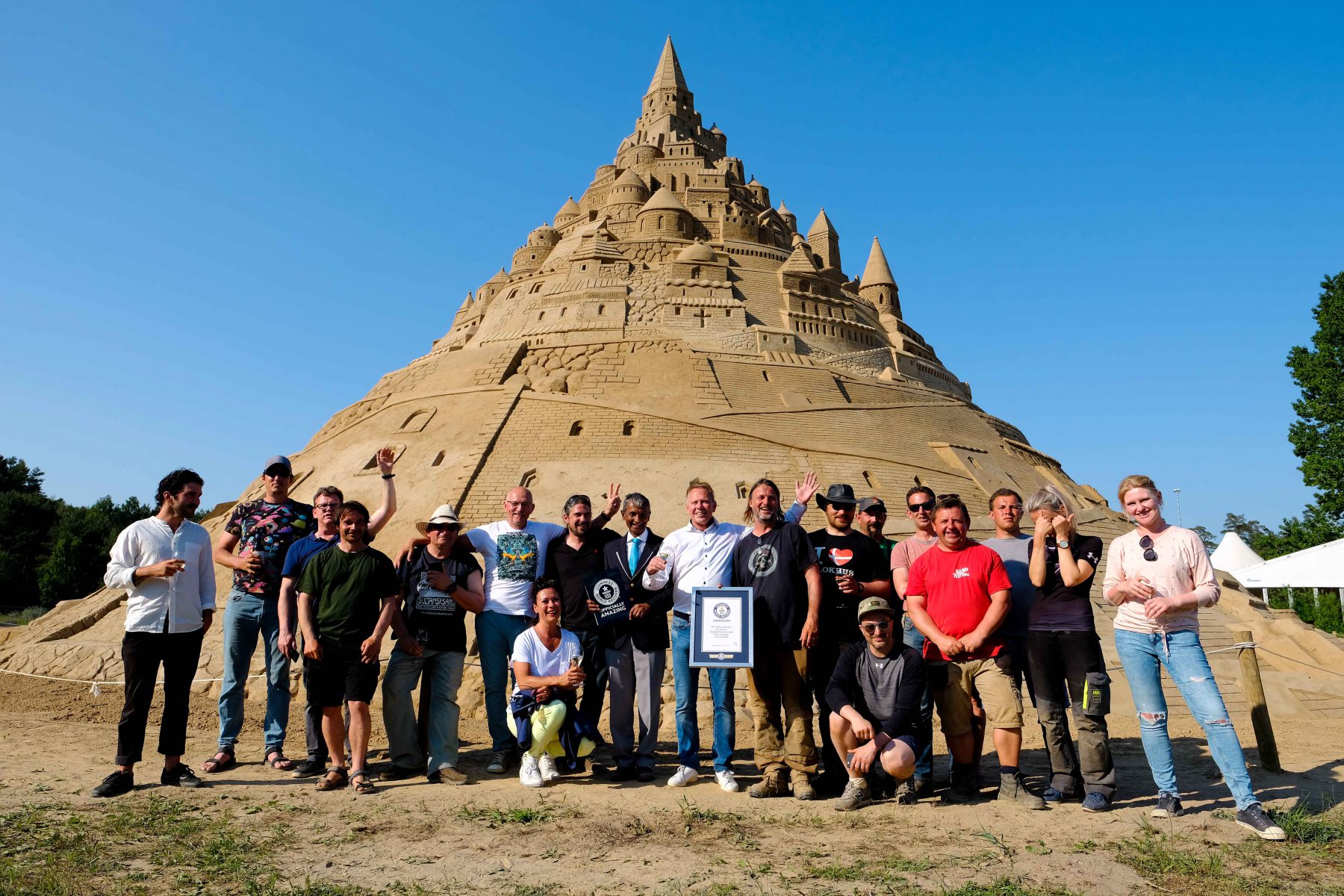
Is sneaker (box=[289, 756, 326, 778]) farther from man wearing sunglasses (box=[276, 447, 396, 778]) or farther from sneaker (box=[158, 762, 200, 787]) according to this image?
sneaker (box=[158, 762, 200, 787])

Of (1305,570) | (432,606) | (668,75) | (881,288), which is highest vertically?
(668,75)

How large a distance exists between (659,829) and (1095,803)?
9.97ft

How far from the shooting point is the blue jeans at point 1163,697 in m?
5.51

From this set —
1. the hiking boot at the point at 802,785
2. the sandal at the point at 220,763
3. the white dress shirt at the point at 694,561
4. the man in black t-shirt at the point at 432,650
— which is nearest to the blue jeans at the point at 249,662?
the sandal at the point at 220,763

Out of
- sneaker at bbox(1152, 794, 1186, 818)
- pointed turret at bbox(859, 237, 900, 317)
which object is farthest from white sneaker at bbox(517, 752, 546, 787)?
pointed turret at bbox(859, 237, 900, 317)

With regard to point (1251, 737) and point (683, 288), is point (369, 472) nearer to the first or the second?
point (683, 288)

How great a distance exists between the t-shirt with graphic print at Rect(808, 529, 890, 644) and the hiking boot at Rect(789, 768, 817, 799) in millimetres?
1034

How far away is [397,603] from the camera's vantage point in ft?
22.8

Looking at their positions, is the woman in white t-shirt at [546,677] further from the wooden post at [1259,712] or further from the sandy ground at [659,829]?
the wooden post at [1259,712]

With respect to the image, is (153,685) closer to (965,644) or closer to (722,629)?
(722,629)

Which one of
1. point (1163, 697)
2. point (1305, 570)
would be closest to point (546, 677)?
point (1163, 697)

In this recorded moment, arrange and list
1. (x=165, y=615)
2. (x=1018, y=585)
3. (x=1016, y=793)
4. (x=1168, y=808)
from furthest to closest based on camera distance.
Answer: (x=165, y=615) → (x=1018, y=585) → (x=1016, y=793) → (x=1168, y=808)

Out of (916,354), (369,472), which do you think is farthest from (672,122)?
(369,472)

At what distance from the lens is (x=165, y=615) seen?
21.6ft
